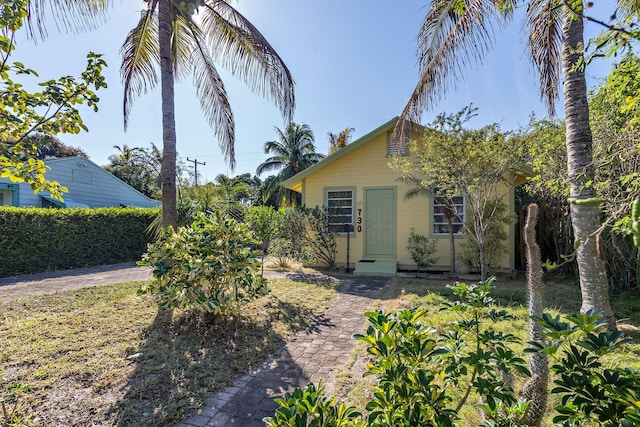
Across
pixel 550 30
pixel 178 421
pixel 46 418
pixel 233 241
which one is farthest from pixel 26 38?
pixel 550 30

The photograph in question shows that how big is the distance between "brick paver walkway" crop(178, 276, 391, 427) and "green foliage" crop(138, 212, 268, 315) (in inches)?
41.4

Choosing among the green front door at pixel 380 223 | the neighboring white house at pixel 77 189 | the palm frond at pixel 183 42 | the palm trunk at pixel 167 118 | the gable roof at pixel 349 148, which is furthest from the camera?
the neighboring white house at pixel 77 189

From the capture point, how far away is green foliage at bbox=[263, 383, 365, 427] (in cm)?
117

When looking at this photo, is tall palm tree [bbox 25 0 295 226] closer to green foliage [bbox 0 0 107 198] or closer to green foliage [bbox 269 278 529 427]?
green foliage [bbox 0 0 107 198]

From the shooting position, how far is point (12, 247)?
850 centimetres

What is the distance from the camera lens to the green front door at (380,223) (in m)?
9.55

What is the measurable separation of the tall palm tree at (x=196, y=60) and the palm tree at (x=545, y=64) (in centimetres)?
297

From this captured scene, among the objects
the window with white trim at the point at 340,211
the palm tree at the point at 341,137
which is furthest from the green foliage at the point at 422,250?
the palm tree at the point at 341,137

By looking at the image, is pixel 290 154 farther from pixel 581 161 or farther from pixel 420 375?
pixel 420 375

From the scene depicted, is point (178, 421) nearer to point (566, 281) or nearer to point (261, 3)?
point (261, 3)

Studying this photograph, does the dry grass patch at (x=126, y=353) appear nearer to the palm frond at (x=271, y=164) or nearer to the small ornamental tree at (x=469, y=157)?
the small ornamental tree at (x=469, y=157)

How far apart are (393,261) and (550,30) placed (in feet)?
21.2

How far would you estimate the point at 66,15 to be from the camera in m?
4.32

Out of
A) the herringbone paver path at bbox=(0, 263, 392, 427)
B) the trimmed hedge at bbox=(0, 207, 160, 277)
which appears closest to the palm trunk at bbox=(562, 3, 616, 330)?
the herringbone paver path at bbox=(0, 263, 392, 427)
